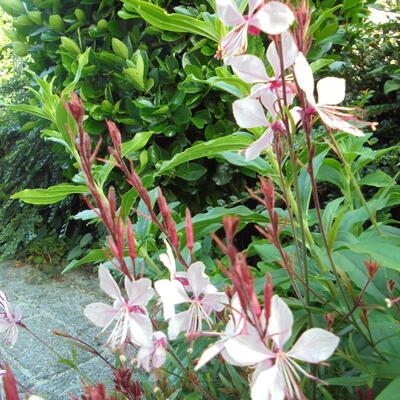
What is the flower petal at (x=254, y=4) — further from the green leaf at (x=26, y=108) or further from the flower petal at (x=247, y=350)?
the green leaf at (x=26, y=108)

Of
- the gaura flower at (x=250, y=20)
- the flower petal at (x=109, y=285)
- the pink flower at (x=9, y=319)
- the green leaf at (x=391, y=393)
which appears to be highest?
the gaura flower at (x=250, y=20)

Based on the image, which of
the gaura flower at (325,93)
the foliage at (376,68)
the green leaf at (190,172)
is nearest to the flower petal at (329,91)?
the gaura flower at (325,93)

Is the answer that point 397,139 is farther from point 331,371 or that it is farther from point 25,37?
point 25,37

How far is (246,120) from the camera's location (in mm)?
635

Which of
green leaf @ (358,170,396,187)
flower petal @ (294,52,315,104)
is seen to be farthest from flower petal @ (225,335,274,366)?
green leaf @ (358,170,396,187)

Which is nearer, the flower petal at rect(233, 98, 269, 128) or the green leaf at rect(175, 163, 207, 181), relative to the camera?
the flower petal at rect(233, 98, 269, 128)

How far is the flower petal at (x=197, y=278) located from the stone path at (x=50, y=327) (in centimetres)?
97

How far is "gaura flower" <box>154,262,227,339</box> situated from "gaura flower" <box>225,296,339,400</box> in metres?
0.14

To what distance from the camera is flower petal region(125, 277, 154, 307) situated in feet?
1.65

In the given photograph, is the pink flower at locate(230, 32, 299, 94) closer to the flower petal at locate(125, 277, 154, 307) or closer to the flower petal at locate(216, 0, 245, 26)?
the flower petal at locate(216, 0, 245, 26)

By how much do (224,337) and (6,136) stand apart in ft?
13.8

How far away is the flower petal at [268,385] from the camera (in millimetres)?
371

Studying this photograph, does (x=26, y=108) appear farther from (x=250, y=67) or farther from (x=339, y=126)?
(x=339, y=126)

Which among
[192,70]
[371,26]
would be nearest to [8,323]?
[192,70]
